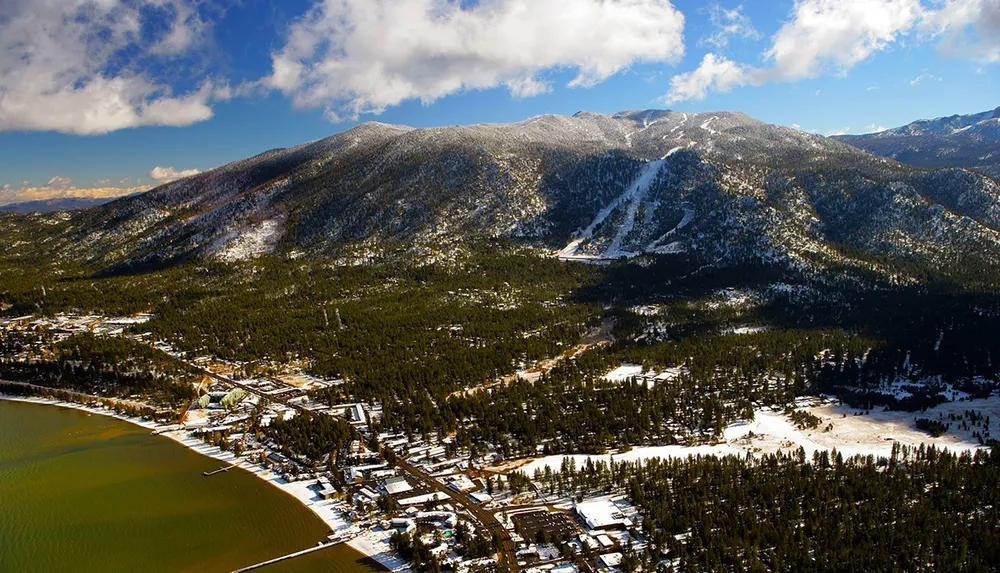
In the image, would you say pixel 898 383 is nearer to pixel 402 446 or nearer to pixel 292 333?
pixel 402 446

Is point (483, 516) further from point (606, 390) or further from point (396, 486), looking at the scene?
point (606, 390)

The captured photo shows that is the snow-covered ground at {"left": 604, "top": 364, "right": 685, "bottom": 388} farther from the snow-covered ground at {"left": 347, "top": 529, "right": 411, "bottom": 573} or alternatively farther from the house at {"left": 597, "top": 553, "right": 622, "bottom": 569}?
the snow-covered ground at {"left": 347, "top": 529, "right": 411, "bottom": 573}

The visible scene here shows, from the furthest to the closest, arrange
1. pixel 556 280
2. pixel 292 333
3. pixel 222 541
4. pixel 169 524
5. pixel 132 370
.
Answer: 1. pixel 556 280
2. pixel 292 333
3. pixel 132 370
4. pixel 169 524
5. pixel 222 541

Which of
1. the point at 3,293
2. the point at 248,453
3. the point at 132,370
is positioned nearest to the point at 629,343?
the point at 248,453

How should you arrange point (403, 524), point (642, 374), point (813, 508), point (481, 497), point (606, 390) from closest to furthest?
point (813, 508) → point (403, 524) → point (481, 497) → point (606, 390) → point (642, 374)

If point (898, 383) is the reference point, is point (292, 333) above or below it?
above

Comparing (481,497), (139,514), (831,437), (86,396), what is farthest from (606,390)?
(86,396)
